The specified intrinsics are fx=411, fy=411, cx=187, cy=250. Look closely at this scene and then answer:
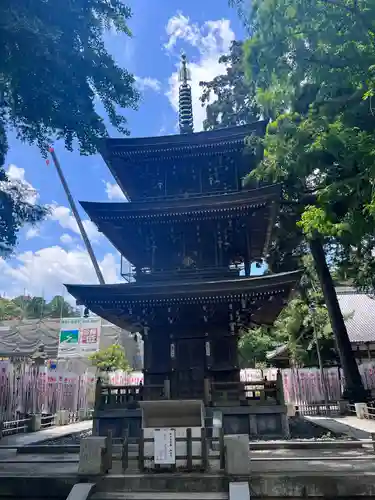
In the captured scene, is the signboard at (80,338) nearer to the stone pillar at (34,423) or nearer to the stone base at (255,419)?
the stone pillar at (34,423)

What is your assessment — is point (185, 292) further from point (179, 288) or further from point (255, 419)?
point (255, 419)

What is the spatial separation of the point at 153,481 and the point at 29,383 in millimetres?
14186

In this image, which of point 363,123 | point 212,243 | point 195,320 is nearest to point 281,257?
point 212,243

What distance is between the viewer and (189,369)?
1590 centimetres

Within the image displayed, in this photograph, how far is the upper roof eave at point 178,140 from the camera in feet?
57.1

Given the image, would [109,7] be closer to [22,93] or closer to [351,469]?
[22,93]

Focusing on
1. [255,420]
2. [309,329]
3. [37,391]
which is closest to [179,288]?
[255,420]

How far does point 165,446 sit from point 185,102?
19768 mm

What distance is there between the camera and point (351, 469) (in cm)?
798

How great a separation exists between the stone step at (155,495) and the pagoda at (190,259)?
691 cm

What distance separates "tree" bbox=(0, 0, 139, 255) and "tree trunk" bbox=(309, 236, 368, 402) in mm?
15090

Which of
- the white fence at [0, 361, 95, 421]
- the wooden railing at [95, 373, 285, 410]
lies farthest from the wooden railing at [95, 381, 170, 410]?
the white fence at [0, 361, 95, 421]

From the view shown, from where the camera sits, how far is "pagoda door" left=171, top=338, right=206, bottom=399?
15.6m

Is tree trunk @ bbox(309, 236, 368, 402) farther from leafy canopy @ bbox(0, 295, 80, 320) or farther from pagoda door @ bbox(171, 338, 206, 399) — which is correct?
leafy canopy @ bbox(0, 295, 80, 320)
